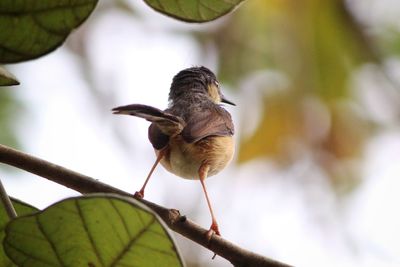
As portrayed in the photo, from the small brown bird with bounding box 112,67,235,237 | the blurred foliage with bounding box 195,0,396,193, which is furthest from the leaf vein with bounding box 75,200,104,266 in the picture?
the blurred foliage with bounding box 195,0,396,193

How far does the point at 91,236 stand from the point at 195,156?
91.0 inches

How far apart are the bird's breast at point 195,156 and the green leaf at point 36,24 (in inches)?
85.4

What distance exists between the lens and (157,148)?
340cm

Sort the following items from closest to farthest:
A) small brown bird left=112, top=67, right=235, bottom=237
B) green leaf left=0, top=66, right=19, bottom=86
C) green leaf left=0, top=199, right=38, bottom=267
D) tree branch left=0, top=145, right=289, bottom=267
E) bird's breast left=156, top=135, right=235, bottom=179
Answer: green leaf left=0, top=66, right=19, bottom=86, green leaf left=0, top=199, right=38, bottom=267, tree branch left=0, top=145, right=289, bottom=267, small brown bird left=112, top=67, right=235, bottom=237, bird's breast left=156, top=135, right=235, bottom=179

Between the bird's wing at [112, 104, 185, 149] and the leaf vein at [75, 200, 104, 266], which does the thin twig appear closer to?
the leaf vein at [75, 200, 104, 266]

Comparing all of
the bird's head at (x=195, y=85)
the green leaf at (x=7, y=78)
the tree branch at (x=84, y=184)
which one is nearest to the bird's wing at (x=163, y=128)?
the bird's head at (x=195, y=85)

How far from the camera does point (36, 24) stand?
1303 mm

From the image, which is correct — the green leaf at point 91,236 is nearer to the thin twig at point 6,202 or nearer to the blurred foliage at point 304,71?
the thin twig at point 6,202

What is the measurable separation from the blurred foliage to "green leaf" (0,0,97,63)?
8.62 ft

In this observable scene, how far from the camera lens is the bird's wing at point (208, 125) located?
345 centimetres

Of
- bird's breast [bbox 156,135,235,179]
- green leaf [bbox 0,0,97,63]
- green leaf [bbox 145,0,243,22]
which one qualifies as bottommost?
bird's breast [bbox 156,135,235,179]

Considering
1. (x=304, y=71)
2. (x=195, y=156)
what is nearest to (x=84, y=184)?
(x=195, y=156)

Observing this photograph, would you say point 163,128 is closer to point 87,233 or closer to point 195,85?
point 195,85

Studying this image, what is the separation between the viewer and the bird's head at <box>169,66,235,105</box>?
14.7 feet
